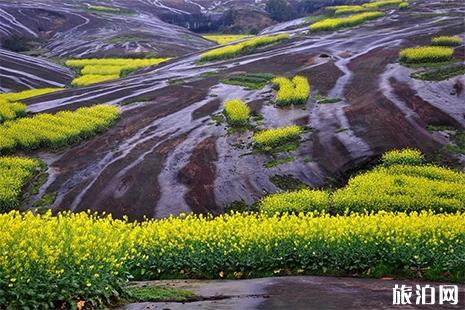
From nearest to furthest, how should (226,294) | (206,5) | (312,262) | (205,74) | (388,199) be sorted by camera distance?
1. (226,294)
2. (312,262)
3. (388,199)
4. (205,74)
5. (206,5)

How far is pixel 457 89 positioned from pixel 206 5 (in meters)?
95.9

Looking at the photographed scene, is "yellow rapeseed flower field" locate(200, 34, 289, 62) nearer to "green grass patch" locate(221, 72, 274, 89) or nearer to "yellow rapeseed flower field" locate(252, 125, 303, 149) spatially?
"green grass patch" locate(221, 72, 274, 89)

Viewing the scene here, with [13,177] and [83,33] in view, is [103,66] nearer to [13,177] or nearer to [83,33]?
[83,33]

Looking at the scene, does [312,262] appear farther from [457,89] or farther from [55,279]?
[457,89]

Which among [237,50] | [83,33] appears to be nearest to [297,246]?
[237,50]

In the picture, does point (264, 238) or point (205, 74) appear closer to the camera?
point (264, 238)

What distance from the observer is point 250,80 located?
3080cm

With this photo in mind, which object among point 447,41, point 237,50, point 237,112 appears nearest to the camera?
point 237,112

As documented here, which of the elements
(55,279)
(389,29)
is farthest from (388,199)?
(389,29)

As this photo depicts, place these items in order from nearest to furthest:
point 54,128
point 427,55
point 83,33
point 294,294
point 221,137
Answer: point 294,294, point 221,137, point 54,128, point 427,55, point 83,33

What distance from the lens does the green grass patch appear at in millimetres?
29844

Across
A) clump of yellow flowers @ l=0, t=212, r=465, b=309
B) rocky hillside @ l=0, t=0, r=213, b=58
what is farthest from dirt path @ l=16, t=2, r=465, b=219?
rocky hillside @ l=0, t=0, r=213, b=58

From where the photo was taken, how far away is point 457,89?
24.5 meters

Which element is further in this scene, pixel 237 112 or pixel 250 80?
pixel 250 80
